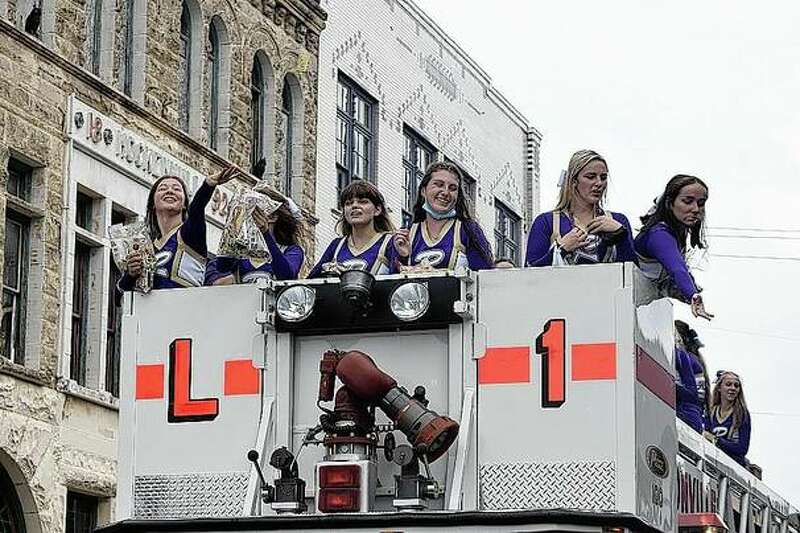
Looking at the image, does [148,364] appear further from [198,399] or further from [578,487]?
[578,487]

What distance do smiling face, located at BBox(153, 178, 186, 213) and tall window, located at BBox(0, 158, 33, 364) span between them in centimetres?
1072

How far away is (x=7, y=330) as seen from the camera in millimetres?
18812

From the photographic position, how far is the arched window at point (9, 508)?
18.8 metres

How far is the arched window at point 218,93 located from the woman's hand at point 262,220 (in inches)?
587

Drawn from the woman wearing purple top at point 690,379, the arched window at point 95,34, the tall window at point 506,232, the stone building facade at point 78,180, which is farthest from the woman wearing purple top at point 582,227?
the tall window at point 506,232

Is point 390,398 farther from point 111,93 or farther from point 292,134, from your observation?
point 292,134

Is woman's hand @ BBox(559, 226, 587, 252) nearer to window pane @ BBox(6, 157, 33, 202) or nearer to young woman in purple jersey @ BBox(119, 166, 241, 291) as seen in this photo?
young woman in purple jersey @ BBox(119, 166, 241, 291)

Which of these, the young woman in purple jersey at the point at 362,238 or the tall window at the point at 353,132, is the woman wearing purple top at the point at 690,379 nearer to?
the young woman in purple jersey at the point at 362,238

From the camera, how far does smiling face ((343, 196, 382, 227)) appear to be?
26.3 ft

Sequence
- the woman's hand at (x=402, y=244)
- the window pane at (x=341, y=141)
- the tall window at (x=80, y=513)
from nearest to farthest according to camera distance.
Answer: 1. the woman's hand at (x=402, y=244)
2. the tall window at (x=80, y=513)
3. the window pane at (x=341, y=141)

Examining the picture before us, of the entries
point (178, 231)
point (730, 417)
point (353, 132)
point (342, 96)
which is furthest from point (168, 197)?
point (353, 132)

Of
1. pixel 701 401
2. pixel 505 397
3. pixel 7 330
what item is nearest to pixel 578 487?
pixel 505 397

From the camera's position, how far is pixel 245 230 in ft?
27.1

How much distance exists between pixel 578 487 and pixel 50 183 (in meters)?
13.3
